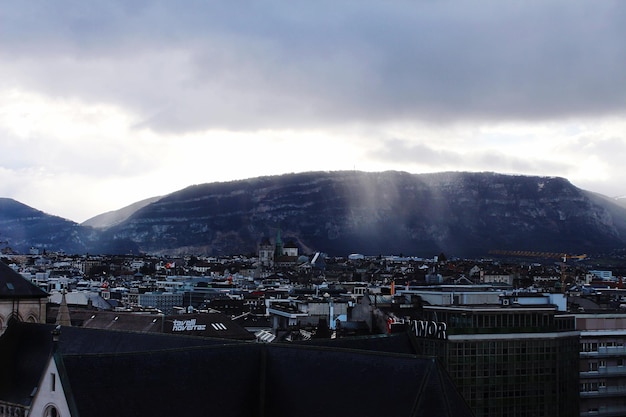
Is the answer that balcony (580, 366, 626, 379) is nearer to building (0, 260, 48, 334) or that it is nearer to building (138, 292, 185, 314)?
building (0, 260, 48, 334)

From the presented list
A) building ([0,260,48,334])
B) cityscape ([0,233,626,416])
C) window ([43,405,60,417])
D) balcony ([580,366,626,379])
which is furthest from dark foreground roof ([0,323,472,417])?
balcony ([580,366,626,379])

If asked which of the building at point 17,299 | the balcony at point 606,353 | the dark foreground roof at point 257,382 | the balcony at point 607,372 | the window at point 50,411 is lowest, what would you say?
the balcony at point 607,372

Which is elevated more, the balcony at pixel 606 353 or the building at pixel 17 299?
the building at pixel 17 299

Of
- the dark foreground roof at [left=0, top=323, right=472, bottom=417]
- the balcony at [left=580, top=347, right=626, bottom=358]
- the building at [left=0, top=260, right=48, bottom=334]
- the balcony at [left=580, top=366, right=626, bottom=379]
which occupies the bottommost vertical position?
the balcony at [left=580, top=366, right=626, bottom=379]

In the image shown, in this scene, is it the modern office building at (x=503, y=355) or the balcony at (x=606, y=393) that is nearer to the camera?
the modern office building at (x=503, y=355)

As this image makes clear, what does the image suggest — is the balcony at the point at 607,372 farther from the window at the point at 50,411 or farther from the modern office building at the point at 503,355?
the window at the point at 50,411

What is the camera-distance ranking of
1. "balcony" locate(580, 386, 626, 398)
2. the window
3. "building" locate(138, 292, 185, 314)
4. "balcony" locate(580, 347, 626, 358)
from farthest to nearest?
1. "building" locate(138, 292, 185, 314)
2. "balcony" locate(580, 347, 626, 358)
3. "balcony" locate(580, 386, 626, 398)
4. the window

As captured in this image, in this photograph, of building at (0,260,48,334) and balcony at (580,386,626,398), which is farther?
balcony at (580,386,626,398)

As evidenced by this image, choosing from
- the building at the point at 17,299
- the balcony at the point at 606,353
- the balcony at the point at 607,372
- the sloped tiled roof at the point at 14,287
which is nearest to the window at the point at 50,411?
the building at the point at 17,299

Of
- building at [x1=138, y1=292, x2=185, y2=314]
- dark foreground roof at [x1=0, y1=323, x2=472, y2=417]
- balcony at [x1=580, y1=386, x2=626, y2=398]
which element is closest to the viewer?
dark foreground roof at [x1=0, y1=323, x2=472, y2=417]

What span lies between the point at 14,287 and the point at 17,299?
0.87 m

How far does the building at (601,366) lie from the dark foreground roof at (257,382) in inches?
1803

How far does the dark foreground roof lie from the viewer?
128ft

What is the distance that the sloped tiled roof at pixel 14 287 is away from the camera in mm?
65125
